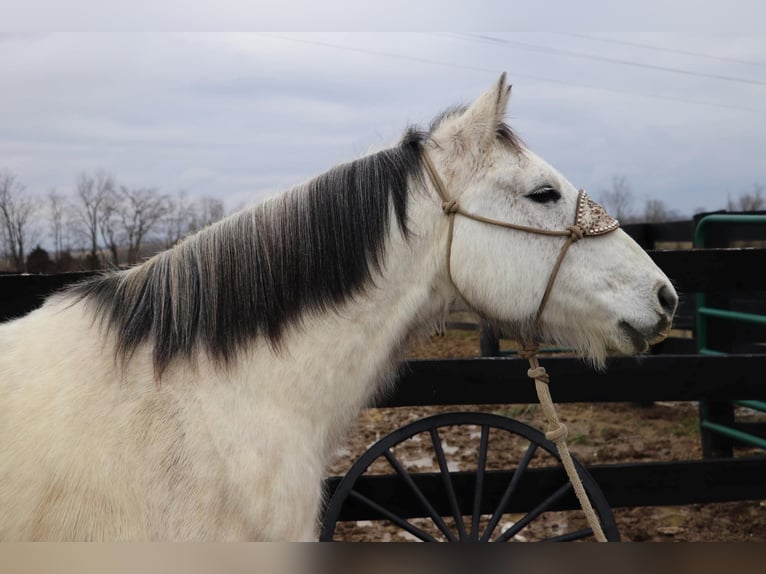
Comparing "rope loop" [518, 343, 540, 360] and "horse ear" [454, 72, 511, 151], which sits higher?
"horse ear" [454, 72, 511, 151]

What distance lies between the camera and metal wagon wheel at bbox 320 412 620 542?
2.53 meters

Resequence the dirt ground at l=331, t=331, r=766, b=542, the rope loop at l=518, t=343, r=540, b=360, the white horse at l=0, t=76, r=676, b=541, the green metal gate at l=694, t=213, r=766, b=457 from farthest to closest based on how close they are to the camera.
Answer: the green metal gate at l=694, t=213, r=766, b=457
the dirt ground at l=331, t=331, r=766, b=542
the rope loop at l=518, t=343, r=540, b=360
the white horse at l=0, t=76, r=676, b=541

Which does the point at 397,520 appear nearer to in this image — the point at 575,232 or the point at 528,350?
the point at 528,350

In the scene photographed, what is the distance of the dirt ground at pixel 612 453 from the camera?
402 cm

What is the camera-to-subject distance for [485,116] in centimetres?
210

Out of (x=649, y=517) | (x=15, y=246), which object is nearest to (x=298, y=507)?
(x=649, y=517)

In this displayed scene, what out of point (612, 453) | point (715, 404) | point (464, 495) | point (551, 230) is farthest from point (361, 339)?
point (612, 453)

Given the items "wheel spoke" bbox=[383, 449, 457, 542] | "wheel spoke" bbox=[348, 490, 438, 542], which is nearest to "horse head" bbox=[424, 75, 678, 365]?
"wheel spoke" bbox=[383, 449, 457, 542]

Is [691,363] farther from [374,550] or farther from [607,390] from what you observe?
[374,550]

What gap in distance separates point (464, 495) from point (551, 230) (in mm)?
1633

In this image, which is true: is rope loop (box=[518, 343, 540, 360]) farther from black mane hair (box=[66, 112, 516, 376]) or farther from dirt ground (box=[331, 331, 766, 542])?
black mane hair (box=[66, 112, 516, 376])

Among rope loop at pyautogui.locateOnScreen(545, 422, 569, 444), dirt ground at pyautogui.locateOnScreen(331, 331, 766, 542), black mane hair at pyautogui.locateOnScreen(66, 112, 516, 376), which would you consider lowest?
dirt ground at pyautogui.locateOnScreen(331, 331, 766, 542)

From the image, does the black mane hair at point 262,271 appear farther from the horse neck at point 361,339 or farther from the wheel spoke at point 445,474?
the wheel spoke at point 445,474

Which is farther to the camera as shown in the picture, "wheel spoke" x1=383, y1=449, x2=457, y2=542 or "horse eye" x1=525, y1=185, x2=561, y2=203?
"wheel spoke" x1=383, y1=449, x2=457, y2=542
